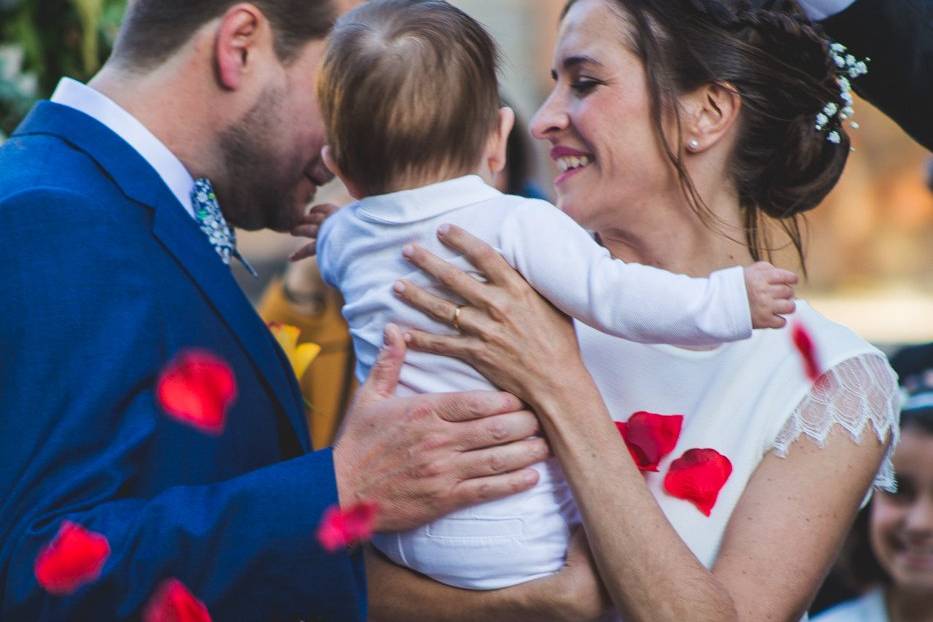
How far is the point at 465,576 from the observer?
2.23 m

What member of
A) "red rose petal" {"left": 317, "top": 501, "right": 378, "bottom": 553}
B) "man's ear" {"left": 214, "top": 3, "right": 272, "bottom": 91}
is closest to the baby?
"red rose petal" {"left": 317, "top": 501, "right": 378, "bottom": 553}

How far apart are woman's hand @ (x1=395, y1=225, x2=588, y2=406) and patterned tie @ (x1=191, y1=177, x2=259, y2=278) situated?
46 centimetres

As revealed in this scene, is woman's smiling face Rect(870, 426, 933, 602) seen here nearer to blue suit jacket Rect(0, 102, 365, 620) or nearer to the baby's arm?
the baby's arm

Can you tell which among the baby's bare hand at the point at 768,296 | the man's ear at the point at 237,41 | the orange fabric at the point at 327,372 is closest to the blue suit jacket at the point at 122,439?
the man's ear at the point at 237,41

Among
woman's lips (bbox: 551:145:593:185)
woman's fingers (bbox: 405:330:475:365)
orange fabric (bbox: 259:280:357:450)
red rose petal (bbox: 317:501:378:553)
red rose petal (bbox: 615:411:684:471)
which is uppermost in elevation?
woman's lips (bbox: 551:145:593:185)

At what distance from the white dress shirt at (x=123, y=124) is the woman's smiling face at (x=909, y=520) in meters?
2.15

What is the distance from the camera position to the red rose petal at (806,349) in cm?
Answer: 240

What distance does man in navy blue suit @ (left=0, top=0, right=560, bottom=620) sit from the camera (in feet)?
6.63

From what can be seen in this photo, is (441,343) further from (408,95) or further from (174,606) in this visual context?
(174,606)

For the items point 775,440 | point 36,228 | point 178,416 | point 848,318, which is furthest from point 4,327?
point 848,318

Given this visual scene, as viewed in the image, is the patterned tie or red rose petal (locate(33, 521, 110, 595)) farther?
the patterned tie

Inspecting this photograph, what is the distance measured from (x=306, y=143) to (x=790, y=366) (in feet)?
3.67

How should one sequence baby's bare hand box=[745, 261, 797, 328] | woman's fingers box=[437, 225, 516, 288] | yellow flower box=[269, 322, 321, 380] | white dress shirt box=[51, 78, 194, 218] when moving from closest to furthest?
baby's bare hand box=[745, 261, 797, 328], woman's fingers box=[437, 225, 516, 288], white dress shirt box=[51, 78, 194, 218], yellow flower box=[269, 322, 321, 380]

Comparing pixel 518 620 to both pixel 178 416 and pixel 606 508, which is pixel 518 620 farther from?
pixel 178 416
